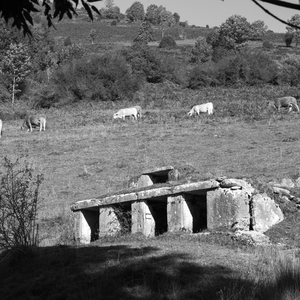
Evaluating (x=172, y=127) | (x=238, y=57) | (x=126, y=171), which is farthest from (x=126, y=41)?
(x=126, y=171)

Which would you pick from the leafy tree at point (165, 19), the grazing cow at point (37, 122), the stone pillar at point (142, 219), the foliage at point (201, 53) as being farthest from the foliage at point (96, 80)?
the leafy tree at point (165, 19)

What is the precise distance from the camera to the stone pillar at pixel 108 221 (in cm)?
1320

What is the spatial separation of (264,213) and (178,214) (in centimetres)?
170

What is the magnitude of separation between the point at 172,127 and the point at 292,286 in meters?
25.7

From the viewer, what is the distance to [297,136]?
27312 millimetres

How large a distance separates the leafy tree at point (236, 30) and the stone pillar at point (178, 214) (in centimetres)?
8206

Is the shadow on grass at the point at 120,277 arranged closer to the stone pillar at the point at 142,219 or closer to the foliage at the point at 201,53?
the stone pillar at the point at 142,219

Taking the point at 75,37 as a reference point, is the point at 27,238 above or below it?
below

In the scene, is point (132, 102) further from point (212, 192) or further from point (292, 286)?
point (292, 286)

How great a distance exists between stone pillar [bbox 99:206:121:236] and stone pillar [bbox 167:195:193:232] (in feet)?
4.02

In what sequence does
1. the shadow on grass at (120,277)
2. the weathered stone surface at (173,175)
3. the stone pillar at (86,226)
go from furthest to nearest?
the weathered stone surface at (173,175) < the stone pillar at (86,226) < the shadow on grass at (120,277)

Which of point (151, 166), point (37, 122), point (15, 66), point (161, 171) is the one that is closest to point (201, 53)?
point (15, 66)

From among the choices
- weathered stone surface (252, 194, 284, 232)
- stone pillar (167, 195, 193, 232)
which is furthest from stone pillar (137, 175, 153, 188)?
weathered stone surface (252, 194, 284, 232)

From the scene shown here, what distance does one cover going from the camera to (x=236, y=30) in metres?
93.5
